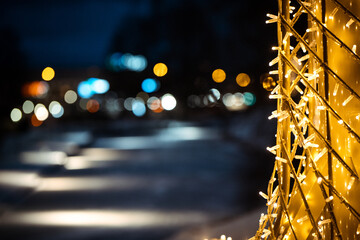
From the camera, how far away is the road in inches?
409

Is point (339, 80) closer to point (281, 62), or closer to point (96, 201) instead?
point (281, 62)

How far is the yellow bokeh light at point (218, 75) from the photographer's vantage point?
192 feet

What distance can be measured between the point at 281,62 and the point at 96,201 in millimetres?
10602

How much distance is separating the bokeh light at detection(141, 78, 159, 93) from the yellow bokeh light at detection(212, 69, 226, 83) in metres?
40.6

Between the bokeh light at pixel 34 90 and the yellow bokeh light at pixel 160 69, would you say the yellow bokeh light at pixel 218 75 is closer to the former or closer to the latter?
the yellow bokeh light at pixel 160 69

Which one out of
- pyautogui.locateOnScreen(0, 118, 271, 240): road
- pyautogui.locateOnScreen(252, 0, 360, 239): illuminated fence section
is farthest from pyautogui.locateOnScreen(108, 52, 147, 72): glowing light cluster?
pyautogui.locateOnScreen(252, 0, 360, 239): illuminated fence section

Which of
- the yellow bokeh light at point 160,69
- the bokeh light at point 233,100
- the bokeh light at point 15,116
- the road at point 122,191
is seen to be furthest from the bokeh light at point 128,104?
the road at point 122,191

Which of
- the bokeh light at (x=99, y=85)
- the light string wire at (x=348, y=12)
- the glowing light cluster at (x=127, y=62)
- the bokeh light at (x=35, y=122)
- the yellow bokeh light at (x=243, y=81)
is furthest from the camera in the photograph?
the bokeh light at (x=99, y=85)

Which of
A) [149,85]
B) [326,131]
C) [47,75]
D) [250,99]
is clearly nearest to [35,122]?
[250,99]

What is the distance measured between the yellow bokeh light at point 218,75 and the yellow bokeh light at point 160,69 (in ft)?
86.2

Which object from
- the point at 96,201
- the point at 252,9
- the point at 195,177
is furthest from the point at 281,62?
the point at 252,9

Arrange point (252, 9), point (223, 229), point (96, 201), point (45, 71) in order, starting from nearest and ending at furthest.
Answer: point (223, 229), point (96, 201), point (252, 9), point (45, 71)

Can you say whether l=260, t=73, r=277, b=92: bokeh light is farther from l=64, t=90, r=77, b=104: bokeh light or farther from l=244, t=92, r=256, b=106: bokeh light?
l=64, t=90, r=77, b=104: bokeh light

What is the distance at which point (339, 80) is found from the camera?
278cm
